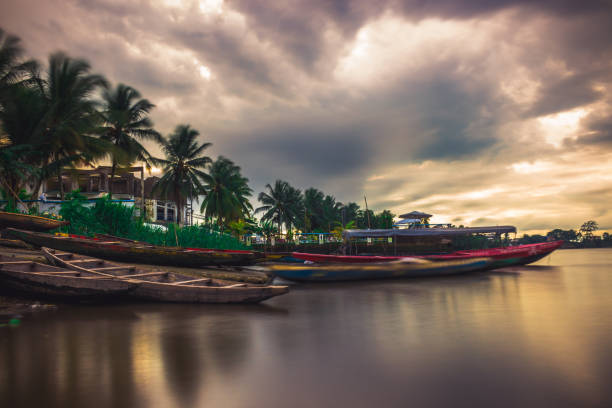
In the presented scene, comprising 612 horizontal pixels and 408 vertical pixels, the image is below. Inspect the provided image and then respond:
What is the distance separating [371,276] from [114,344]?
11.1 meters

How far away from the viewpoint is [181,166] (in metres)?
30.6

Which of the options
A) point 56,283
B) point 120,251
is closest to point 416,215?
point 120,251

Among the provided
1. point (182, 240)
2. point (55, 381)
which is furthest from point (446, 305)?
point (182, 240)

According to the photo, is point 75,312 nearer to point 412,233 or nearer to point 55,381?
point 55,381

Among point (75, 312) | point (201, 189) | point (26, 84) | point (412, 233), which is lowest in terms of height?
point (75, 312)

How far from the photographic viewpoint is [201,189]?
31.0 metres

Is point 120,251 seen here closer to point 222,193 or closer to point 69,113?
point 69,113

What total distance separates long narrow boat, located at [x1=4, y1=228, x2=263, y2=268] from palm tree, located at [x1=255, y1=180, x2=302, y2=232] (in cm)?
3629

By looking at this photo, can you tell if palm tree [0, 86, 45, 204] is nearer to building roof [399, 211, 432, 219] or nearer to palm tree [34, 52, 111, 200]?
palm tree [34, 52, 111, 200]

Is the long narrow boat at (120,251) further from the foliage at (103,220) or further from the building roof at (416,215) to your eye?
the building roof at (416,215)

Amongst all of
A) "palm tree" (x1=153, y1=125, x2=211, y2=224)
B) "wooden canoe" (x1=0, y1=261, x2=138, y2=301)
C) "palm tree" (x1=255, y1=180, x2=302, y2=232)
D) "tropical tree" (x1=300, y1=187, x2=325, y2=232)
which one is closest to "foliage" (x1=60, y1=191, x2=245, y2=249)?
"wooden canoe" (x1=0, y1=261, x2=138, y2=301)

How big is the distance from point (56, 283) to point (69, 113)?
14870 millimetres

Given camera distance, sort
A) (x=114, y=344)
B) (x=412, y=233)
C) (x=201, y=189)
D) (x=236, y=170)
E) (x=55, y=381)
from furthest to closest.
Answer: (x=236, y=170) → (x=201, y=189) → (x=412, y=233) → (x=114, y=344) → (x=55, y=381)

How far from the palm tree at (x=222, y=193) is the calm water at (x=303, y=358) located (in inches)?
1013
